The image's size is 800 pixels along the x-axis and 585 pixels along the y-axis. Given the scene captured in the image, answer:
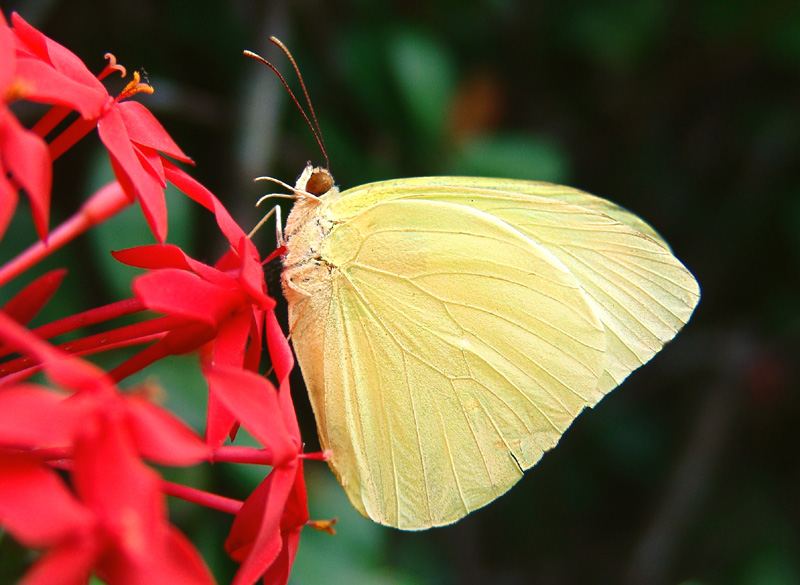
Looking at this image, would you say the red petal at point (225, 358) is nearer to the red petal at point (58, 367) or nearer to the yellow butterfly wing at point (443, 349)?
the red petal at point (58, 367)

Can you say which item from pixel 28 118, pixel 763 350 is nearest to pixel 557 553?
pixel 763 350

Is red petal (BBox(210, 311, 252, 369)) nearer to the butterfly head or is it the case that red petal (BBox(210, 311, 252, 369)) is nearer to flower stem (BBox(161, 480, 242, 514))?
flower stem (BBox(161, 480, 242, 514))

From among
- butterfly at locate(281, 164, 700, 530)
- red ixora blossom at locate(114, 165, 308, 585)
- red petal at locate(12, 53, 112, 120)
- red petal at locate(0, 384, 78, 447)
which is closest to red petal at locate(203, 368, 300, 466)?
red ixora blossom at locate(114, 165, 308, 585)

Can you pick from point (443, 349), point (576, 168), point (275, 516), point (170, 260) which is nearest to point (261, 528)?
point (275, 516)

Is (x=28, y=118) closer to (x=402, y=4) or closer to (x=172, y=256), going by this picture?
(x=172, y=256)

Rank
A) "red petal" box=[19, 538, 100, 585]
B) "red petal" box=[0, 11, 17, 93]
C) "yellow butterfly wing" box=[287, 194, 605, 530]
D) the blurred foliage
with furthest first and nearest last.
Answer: the blurred foliage < "yellow butterfly wing" box=[287, 194, 605, 530] < "red petal" box=[0, 11, 17, 93] < "red petal" box=[19, 538, 100, 585]

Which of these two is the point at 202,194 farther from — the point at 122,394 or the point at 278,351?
the point at 122,394
